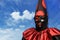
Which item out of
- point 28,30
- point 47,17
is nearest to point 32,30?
point 28,30

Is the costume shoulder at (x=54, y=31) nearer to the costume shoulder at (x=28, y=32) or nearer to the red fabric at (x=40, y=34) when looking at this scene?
the red fabric at (x=40, y=34)

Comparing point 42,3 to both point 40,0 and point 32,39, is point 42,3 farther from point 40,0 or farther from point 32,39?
point 32,39

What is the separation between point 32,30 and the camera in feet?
16.1

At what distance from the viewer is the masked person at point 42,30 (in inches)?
186

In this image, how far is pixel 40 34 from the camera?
15.7ft

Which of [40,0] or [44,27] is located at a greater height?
[40,0]

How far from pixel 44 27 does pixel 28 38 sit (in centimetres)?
35

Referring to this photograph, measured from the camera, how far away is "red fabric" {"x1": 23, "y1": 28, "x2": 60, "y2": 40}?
4730 millimetres

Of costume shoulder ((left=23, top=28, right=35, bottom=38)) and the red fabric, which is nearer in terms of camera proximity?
the red fabric

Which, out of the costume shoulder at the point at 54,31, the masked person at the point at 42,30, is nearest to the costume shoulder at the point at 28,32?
the masked person at the point at 42,30

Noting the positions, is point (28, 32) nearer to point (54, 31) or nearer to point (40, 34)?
point (40, 34)

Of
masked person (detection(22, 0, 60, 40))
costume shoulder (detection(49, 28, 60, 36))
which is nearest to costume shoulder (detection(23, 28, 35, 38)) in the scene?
masked person (detection(22, 0, 60, 40))

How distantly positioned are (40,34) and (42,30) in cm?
8

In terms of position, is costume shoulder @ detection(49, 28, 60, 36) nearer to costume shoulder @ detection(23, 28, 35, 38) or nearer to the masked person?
the masked person
